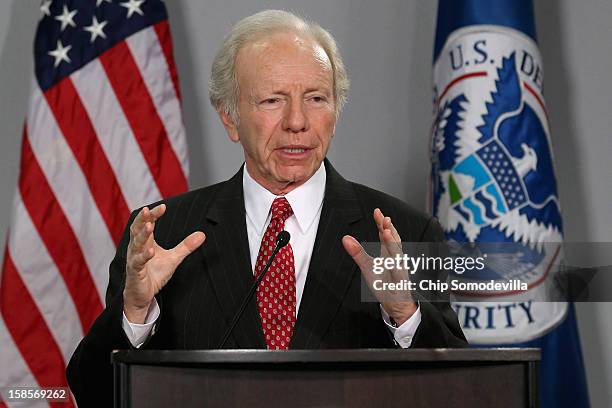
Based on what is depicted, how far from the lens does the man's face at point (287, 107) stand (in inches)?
80.3

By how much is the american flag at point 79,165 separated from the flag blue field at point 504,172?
92cm

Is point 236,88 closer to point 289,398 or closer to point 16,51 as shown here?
point 289,398

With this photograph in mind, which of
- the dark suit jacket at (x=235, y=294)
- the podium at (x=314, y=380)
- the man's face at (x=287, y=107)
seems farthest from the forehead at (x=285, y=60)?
the podium at (x=314, y=380)

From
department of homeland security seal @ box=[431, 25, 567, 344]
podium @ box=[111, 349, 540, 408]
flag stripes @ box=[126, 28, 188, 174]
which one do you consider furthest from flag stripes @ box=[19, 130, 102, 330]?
podium @ box=[111, 349, 540, 408]

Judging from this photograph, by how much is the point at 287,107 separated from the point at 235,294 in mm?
422

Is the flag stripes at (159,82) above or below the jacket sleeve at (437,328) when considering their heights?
above

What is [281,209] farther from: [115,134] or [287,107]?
[115,134]

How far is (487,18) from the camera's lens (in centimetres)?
314

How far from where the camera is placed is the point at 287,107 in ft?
6.75

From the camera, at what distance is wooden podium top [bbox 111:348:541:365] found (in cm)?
126

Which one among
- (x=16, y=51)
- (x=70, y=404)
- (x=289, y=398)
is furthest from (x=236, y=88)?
(x=16, y=51)

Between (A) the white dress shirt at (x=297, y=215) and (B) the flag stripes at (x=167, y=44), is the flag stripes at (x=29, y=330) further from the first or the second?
(A) the white dress shirt at (x=297, y=215)

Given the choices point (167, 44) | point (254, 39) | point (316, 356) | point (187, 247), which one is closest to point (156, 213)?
point (187, 247)

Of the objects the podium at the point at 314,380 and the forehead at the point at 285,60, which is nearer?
the podium at the point at 314,380
